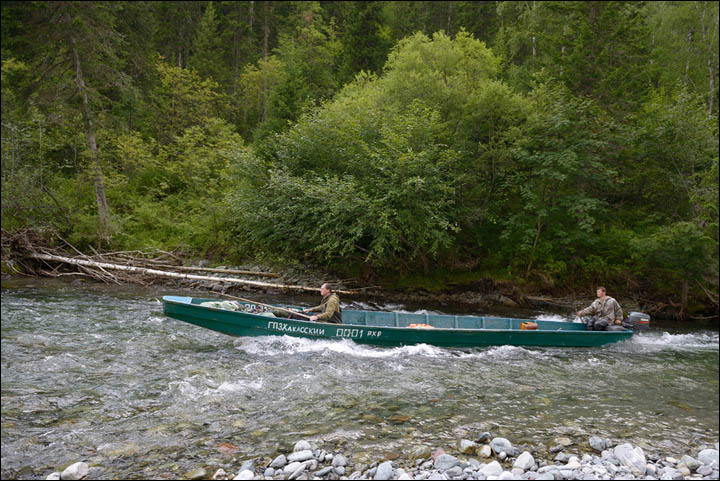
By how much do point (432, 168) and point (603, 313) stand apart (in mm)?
7413

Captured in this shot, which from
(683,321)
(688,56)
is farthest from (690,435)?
(688,56)

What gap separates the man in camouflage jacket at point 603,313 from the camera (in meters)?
12.4

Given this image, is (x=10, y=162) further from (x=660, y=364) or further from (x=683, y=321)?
(x=683, y=321)

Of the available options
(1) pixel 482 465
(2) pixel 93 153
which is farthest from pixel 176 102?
(1) pixel 482 465

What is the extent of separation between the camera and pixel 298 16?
3803cm

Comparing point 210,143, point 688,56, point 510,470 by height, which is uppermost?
point 688,56

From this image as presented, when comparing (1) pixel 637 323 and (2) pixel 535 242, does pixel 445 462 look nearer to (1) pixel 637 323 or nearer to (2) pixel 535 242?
(1) pixel 637 323

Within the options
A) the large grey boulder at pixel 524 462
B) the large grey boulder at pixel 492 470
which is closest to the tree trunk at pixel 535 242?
the large grey boulder at pixel 524 462

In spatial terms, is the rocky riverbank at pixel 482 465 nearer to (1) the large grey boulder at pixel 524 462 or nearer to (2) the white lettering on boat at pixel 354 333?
(1) the large grey boulder at pixel 524 462

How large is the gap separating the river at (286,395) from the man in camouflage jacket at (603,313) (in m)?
1.09

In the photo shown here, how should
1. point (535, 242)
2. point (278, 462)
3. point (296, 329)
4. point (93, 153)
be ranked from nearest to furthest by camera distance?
point (278, 462)
point (296, 329)
point (535, 242)
point (93, 153)

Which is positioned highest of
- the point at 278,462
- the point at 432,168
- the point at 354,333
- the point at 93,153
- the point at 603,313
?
the point at 93,153

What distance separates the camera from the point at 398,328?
10898 millimetres

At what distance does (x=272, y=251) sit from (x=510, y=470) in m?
15.5
